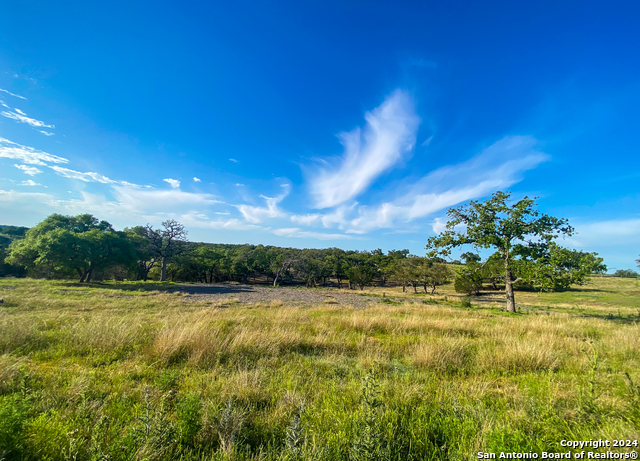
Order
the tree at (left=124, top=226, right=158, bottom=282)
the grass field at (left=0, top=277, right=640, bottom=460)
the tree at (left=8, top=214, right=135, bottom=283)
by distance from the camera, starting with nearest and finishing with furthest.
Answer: the grass field at (left=0, top=277, right=640, bottom=460), the tree at (left=8, top=214, right=135, bottom=283), the tree at (left=124, top=226, right=158, bottom=282)

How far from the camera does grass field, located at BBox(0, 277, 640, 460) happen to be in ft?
8.18

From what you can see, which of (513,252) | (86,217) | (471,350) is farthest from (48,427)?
(86,217)

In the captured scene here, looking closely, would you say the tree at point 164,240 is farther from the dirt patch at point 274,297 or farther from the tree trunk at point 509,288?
the tree trunk at point 509,288

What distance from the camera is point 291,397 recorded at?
3555 millimetres

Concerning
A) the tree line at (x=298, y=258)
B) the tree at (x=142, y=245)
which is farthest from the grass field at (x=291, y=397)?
the tree at (x=142, y=245)

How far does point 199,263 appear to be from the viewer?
201ft

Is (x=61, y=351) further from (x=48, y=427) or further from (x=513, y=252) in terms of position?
(x=513, y=252)

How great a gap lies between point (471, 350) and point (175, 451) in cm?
686

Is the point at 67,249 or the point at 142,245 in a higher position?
the point at 142,245

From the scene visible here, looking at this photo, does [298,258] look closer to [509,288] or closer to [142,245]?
[142,245]

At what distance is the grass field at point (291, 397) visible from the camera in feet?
8.18

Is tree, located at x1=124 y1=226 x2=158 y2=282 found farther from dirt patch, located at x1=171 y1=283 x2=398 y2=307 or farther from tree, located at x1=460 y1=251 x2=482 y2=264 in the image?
tree, located at x1=460 y1=251 x2=482 y2=264

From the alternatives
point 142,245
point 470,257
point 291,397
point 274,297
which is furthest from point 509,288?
point 142,245

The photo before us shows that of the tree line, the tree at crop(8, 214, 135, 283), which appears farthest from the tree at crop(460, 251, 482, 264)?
the tree at crop(8, 214, 135, 283)
